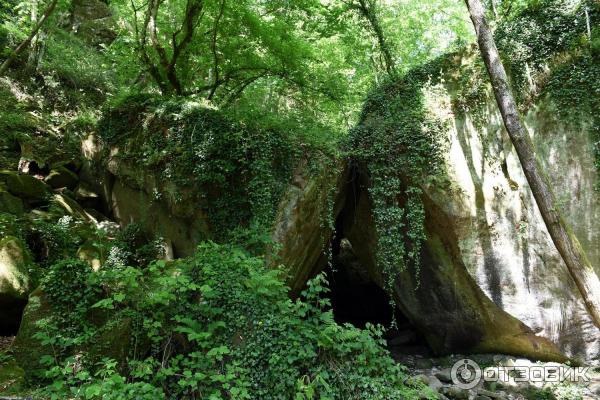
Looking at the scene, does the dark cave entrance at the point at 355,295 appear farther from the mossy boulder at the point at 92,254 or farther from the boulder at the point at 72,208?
the boulder at the point at 72,208

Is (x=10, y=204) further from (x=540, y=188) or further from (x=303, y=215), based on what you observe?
(x=540, y=188)

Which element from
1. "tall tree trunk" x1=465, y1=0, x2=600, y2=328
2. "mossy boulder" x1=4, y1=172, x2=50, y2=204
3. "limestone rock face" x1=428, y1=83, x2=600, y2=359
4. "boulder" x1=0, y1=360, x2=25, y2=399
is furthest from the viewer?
"mossy boulder" x1=4, y1=172, x2=50, y2=204

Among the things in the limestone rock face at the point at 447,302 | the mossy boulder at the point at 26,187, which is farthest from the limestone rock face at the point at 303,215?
the mossy boulder at the point at 26,187

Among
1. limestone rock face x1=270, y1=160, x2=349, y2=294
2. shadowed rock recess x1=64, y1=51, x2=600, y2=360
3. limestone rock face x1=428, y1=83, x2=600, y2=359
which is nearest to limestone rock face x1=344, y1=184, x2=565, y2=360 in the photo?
shadowed rock recess x1=64, y1=51, x2=600, y2=360

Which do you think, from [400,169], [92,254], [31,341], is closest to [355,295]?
[400,169]

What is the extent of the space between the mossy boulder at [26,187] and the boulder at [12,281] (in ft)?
7.11

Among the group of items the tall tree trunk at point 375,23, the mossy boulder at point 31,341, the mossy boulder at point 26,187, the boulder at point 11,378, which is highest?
the tall tree trunk at point 375,23

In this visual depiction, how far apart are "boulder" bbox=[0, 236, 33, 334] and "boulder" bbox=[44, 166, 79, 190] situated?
11.5ft

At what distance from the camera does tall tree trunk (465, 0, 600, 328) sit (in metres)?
5.11

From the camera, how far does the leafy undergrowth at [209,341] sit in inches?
168

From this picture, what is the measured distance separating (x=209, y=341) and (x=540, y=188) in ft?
15.9

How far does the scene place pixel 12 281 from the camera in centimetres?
542

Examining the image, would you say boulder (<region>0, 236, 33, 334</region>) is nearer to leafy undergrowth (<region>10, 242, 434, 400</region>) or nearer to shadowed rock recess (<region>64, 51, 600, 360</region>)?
leafy undergrowth (<region>10, 242, 434, 400</region>)

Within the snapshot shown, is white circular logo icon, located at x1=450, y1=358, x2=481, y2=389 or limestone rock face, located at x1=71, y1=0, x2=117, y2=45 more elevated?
limestone rock face, located at x1=71, y1=0, x2=117, y2=45
